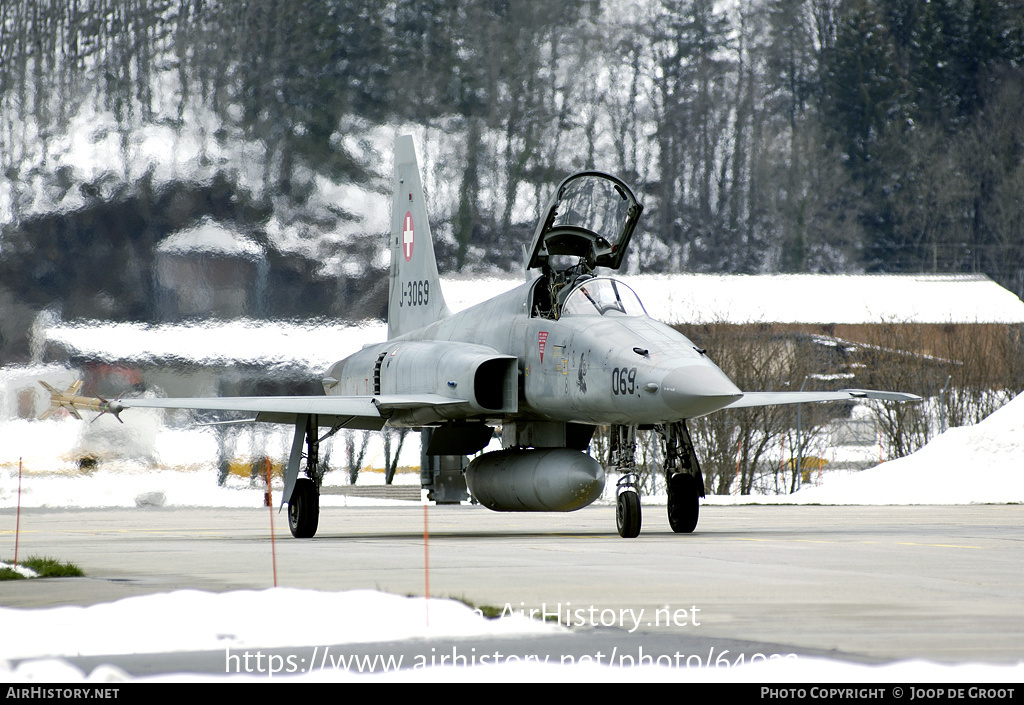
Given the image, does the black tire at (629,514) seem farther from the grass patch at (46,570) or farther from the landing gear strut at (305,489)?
the grass patch at (46,570)

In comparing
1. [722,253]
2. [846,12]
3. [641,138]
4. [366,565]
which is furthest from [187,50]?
[366,565]

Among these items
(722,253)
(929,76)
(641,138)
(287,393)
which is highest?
(929,76)

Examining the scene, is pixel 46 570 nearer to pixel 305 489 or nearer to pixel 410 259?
pixel 305 489

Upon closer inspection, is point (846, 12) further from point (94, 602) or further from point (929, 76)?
point (94, 602)

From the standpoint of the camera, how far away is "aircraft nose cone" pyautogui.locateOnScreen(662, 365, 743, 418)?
12.1m

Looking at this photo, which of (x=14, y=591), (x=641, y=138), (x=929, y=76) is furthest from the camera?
(x=929, y=76)

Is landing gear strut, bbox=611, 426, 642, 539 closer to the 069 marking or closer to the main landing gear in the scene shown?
the main landing gear

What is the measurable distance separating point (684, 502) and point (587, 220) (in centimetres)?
348

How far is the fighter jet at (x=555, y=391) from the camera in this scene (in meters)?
13.0

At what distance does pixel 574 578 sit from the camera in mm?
→ 8148

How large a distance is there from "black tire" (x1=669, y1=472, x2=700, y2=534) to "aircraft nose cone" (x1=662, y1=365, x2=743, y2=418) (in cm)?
203

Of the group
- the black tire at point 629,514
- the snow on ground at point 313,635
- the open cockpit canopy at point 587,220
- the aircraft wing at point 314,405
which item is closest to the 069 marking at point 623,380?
the black tire at point 629,514

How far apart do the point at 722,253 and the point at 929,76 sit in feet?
36.9
